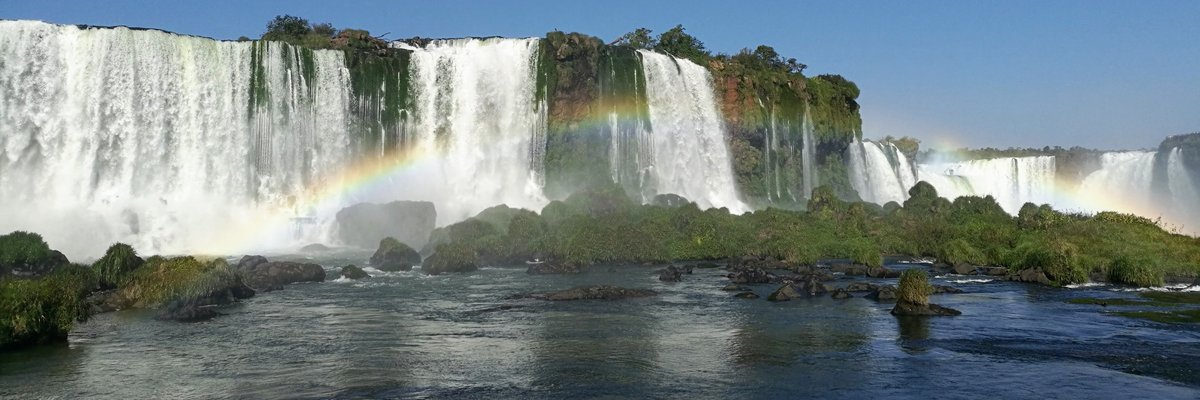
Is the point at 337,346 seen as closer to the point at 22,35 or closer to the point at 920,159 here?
the point at 22,35

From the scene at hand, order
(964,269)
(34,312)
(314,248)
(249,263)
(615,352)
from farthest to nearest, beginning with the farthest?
(314,248) < (964,269) < (249,263) < (615,352) < (34,312)

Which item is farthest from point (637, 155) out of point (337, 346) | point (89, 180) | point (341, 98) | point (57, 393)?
point (57, 393)

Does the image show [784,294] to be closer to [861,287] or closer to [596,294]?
[861,287]

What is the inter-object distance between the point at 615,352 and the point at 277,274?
16727 millimetres

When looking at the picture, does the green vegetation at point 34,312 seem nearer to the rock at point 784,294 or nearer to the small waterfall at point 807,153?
the rock at point 784,294

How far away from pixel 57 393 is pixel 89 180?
1421 inches

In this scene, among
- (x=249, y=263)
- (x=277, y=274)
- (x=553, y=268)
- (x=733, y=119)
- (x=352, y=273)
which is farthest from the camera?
(x=733, y=119)

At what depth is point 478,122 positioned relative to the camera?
2466 inches

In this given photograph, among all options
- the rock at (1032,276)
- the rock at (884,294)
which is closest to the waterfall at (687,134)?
the rock at (1032,276)

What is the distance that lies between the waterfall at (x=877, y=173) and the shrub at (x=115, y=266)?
68.4 metres

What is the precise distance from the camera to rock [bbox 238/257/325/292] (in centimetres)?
3178

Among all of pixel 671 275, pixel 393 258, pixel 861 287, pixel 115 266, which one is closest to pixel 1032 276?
pixel 861 287

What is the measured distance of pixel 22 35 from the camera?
152 feet

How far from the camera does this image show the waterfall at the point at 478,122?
2424 inches
